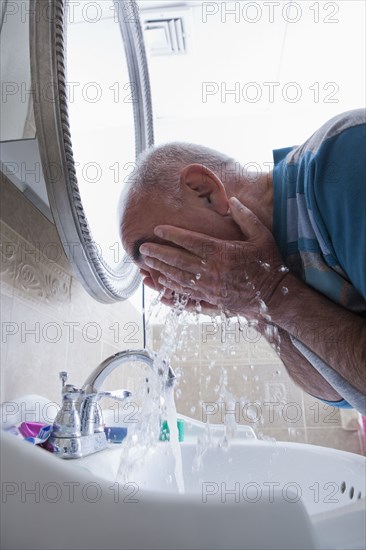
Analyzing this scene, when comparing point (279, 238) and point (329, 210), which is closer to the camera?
point (329, 210)

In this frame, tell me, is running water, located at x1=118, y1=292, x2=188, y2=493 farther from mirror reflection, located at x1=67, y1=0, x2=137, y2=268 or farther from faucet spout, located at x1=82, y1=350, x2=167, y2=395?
mirror reflection, located at x1=67, y1=0, x2=137, y2=268

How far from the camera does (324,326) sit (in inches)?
19.6

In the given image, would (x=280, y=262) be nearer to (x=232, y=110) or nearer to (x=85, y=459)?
(x=85, y=459)

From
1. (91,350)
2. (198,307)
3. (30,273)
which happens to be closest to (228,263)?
(198,307)

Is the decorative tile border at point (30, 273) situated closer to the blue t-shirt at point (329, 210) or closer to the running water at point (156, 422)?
the running water at point (156, 422)

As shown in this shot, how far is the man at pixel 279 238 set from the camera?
0.45 meters

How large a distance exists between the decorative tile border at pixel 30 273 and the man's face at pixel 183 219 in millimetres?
145

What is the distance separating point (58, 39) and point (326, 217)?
0.37 meters

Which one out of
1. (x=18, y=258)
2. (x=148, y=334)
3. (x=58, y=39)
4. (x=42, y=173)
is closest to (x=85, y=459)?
(x=18, y=258)

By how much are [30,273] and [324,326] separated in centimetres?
38

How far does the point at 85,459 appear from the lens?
574 mm

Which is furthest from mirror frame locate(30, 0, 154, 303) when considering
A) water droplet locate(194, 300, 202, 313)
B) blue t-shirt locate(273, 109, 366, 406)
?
blue t-shirt locate(273, 109, 366, 406)

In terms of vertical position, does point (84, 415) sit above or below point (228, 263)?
below

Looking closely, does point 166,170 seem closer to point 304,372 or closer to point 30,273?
point 30,273
